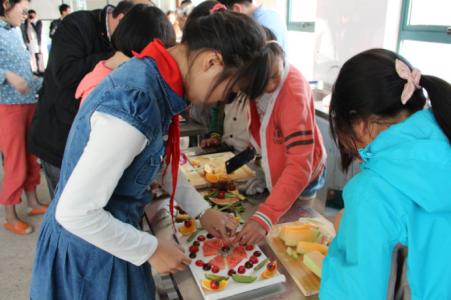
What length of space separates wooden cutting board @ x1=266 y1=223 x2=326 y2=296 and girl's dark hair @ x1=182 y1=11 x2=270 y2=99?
1.40 feet

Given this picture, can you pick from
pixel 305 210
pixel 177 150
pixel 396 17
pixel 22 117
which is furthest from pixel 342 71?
pixel 22 117

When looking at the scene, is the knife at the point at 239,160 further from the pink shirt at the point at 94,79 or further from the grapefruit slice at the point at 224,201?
the pink shirt at the point at 94,79

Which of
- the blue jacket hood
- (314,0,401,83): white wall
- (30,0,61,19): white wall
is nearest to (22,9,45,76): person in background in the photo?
(30,0,61,19): white wall

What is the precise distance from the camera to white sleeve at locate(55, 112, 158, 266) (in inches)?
24.8

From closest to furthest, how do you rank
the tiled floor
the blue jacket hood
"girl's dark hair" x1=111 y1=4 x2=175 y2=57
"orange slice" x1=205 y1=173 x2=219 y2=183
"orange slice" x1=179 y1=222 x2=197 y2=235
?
1. the blue jacket hood
2. "orange slice" x1=179 y1=222 x2=197 y2=235
3. "girl's dark hair" x1=111 y1=4 x2=175 y2=57
4. "orange slice" x1=205 y1=173 x2=219 y2=183
5. the tiled floor

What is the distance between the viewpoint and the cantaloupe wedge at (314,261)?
856 millimetres

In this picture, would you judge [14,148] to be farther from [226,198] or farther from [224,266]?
[224,266]

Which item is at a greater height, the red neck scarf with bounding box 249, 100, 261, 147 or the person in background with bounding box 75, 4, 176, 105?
the person in background with bounding box 75, 4, 176, 105

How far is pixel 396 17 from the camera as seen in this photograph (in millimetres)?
2211

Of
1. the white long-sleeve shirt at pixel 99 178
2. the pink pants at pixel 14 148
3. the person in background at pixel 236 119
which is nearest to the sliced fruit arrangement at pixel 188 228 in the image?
the white long-sleeve shirt at pixel 99 178

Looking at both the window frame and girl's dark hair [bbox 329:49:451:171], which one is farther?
the window frame

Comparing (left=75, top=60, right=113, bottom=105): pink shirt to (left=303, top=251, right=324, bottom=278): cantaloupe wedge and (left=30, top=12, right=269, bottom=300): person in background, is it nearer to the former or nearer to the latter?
(left=30, top=12, right=269, bottom=300): person in background

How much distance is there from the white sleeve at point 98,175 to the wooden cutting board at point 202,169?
71 cm

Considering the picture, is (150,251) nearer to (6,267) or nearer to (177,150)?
(177,150)
